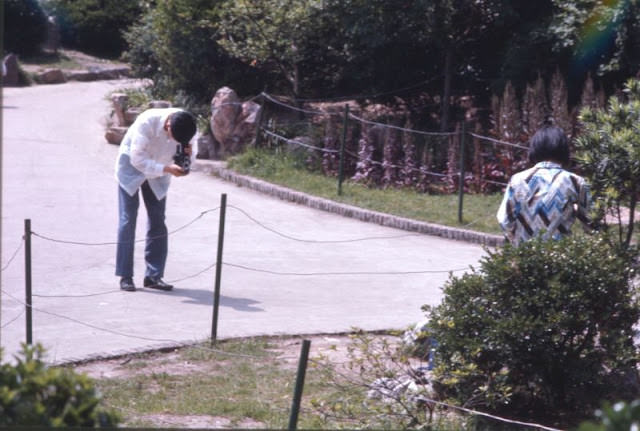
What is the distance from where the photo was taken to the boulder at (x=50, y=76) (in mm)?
30605

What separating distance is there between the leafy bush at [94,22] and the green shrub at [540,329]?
103ft

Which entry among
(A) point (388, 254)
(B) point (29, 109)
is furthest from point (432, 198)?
(B) point (29, 109)

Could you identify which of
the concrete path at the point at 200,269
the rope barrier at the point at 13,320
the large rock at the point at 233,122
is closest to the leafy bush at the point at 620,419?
the concrete path at the point at 200,269

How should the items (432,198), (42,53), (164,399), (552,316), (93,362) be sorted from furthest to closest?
(42,53), (432,198), (93,362), (164,399), (552,316)

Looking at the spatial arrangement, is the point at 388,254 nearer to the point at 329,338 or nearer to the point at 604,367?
the point at 329,338

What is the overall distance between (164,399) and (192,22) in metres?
12.9

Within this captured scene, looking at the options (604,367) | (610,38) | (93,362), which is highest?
(610,38)

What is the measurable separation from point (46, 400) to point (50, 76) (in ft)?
96.1

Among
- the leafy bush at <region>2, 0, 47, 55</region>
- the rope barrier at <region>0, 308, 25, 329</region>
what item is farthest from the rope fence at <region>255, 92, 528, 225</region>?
the leafy bush at <region>2, 0, 47, 55</region>

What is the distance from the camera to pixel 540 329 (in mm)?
5188

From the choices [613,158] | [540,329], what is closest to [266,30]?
[613,158]

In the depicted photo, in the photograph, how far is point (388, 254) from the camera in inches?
A: 413

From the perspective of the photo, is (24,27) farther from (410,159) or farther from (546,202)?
(546,202)

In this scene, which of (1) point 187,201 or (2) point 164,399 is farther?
(1) point 187,201
